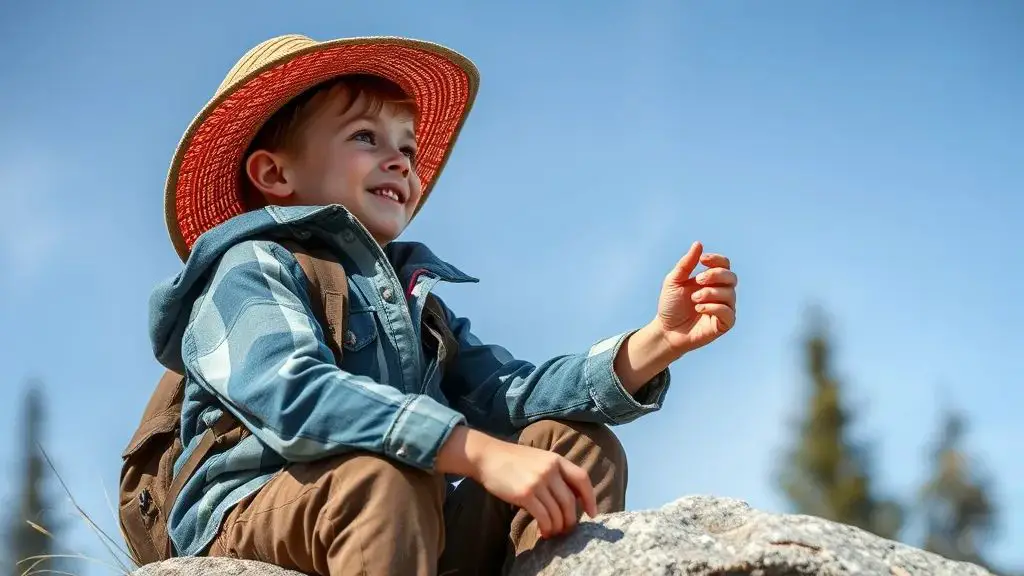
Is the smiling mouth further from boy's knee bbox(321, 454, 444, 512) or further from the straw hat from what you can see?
boy's knee bbox(321, 454, 444, 512)

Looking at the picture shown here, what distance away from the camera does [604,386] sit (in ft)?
10.8

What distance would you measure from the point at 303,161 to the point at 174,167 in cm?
42

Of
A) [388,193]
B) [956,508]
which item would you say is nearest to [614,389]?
[388,193]

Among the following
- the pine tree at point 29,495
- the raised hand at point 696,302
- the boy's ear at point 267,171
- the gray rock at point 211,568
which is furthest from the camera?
the pine tree at point 29,495

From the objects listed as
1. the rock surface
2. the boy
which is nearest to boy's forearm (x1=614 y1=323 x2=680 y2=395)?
the boy

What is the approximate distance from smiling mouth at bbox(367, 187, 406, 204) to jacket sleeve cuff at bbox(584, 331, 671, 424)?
→ 0.75 m

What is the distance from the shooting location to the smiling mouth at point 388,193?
364 cm

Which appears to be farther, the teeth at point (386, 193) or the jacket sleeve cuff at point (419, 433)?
the teeth at point (386, 193)

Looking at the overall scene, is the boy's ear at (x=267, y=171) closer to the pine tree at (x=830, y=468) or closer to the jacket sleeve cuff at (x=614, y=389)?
the jacket sleeve cuff at (x=614, y=389)

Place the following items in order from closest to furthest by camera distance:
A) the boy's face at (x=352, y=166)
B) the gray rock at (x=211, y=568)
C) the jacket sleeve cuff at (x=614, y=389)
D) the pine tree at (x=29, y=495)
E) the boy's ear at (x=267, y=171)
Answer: the gray rock at (x=211, y=568)
the jacket sleeve cuff at (x=614, y=389)
the boy's face at (x=352, y=166)
the boy's ear at (x=267, y=171)
the pine tree at (x=29, y=495)

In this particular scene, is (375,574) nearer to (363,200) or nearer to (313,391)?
(313,391)

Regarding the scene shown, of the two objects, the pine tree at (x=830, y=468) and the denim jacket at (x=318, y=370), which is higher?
the pine tree at (x=830, y=468)

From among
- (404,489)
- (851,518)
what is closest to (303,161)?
(404,489)

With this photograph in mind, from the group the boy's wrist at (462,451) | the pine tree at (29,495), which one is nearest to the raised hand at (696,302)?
the boy's wrist at (462,451)
